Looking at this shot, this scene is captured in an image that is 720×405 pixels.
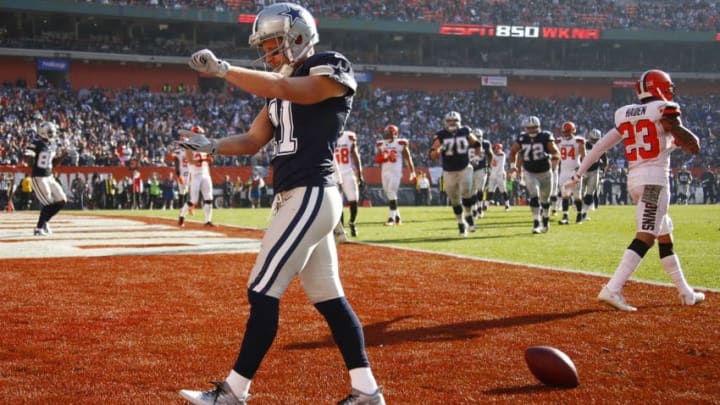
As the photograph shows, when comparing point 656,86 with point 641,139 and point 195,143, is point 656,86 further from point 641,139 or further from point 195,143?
point 195,143

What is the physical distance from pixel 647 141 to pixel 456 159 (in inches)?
306

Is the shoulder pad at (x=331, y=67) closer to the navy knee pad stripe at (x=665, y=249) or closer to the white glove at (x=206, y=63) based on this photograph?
the white glove at (x=206, y=63)

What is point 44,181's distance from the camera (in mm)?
15305

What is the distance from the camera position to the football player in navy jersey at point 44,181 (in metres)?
15.2

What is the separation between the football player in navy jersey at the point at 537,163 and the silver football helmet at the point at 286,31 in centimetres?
1206

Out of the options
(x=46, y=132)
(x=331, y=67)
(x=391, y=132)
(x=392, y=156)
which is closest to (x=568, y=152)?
(x=392, y=156)

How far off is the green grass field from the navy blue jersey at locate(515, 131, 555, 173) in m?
1.33

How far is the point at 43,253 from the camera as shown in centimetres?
1184

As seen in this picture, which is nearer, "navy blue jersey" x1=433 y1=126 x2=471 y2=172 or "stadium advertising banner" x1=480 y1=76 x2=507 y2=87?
"navy blue jersey" x1=433 y1=126 x2=471 y2=172

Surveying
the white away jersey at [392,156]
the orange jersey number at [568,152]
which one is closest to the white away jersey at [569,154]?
the orange jersey number at [568,152]

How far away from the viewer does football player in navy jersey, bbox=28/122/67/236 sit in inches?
599

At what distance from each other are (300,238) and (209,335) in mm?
2374

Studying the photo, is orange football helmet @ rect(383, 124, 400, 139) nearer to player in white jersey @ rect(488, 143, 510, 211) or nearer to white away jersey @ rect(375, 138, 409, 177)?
white away jersey @ rect(375, 138, 409, 177)

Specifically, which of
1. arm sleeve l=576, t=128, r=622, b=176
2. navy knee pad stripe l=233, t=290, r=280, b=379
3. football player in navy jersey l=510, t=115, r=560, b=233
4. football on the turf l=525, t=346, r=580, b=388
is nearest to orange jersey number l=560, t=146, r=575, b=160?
football player in navy jersey l=510, t=115, r=560, b=233
